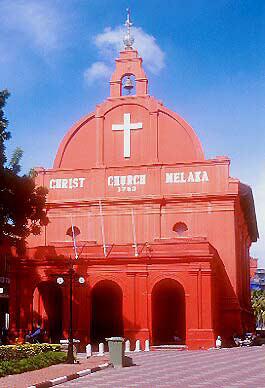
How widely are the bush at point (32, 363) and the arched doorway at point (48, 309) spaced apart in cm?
1388

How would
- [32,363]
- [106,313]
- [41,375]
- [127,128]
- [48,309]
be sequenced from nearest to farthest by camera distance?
[41,375]
[32,363]
[48,309]
[106,313]
[127,128]

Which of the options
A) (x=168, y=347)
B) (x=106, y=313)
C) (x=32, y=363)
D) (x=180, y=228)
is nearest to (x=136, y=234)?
(x=180, y=228)

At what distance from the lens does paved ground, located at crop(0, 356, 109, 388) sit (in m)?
19.2

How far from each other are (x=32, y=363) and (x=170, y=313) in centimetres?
2072

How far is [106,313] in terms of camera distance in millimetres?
44000

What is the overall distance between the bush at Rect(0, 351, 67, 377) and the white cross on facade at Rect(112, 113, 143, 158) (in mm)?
22310

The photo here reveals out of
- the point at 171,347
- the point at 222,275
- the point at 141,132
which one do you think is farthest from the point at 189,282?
Answer: the point at 141,132

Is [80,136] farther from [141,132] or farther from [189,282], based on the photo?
[189,282]

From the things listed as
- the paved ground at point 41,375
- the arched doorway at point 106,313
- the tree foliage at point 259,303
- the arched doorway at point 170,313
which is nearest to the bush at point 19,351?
the paved ground at point 41,375

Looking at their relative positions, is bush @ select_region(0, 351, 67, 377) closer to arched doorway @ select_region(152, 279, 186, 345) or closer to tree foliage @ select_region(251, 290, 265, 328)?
arched doorway @ select_region(152, 279, 186, 345)

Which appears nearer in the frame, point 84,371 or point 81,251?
point 84,371

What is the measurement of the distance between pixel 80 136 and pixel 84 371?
93.3ft

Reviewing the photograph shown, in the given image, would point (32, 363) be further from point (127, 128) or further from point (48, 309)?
point (127, 128)

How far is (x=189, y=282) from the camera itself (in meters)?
38.3
